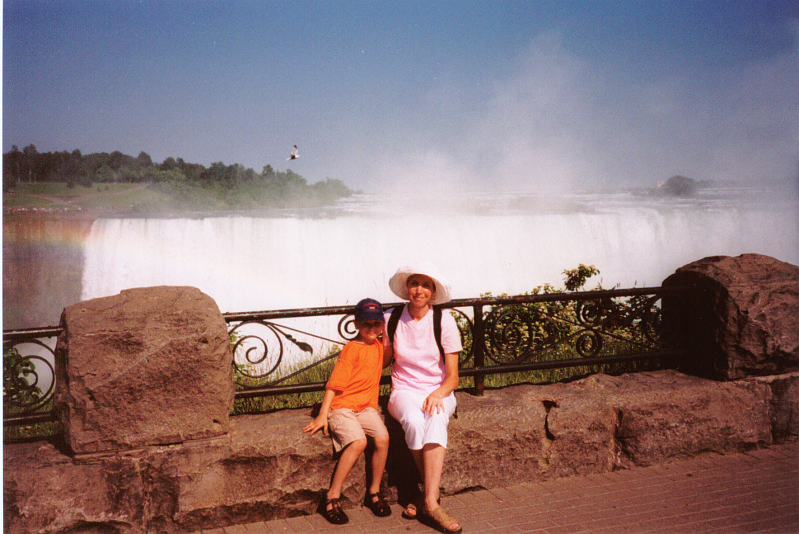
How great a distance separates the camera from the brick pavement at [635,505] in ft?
11.5

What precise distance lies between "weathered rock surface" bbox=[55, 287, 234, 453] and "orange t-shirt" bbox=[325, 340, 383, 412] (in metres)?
0.62

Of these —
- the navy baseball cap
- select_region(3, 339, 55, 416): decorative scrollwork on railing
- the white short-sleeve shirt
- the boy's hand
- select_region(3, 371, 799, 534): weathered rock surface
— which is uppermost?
the navy baseball cap

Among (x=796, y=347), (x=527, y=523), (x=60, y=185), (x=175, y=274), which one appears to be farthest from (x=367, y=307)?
(x=60, y=185)

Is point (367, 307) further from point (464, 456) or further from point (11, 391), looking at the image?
point (11, 391)

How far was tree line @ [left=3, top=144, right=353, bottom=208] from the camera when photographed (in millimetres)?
6621

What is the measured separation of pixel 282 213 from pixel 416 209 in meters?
1.59

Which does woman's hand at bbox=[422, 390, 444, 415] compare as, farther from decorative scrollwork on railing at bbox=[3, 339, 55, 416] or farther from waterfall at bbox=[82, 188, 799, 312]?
waterfall at bbox=[82, 188, 799, 312]

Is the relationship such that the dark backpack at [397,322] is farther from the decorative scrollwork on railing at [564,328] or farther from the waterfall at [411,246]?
the waterfall at [411,246]

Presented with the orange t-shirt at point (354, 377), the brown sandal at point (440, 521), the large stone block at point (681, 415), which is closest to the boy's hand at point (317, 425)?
the orange t-shirt at point (354, 377)

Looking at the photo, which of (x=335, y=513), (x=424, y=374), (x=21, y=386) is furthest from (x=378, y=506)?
(x=21, y=386)

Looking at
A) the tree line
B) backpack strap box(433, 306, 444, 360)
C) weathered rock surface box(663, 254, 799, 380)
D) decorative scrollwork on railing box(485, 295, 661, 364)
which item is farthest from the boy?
the tree line

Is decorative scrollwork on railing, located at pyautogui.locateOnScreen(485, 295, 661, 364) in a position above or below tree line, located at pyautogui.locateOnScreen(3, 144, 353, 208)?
below

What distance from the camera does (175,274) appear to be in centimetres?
688

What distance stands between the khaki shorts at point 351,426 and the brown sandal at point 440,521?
1.63 feet
